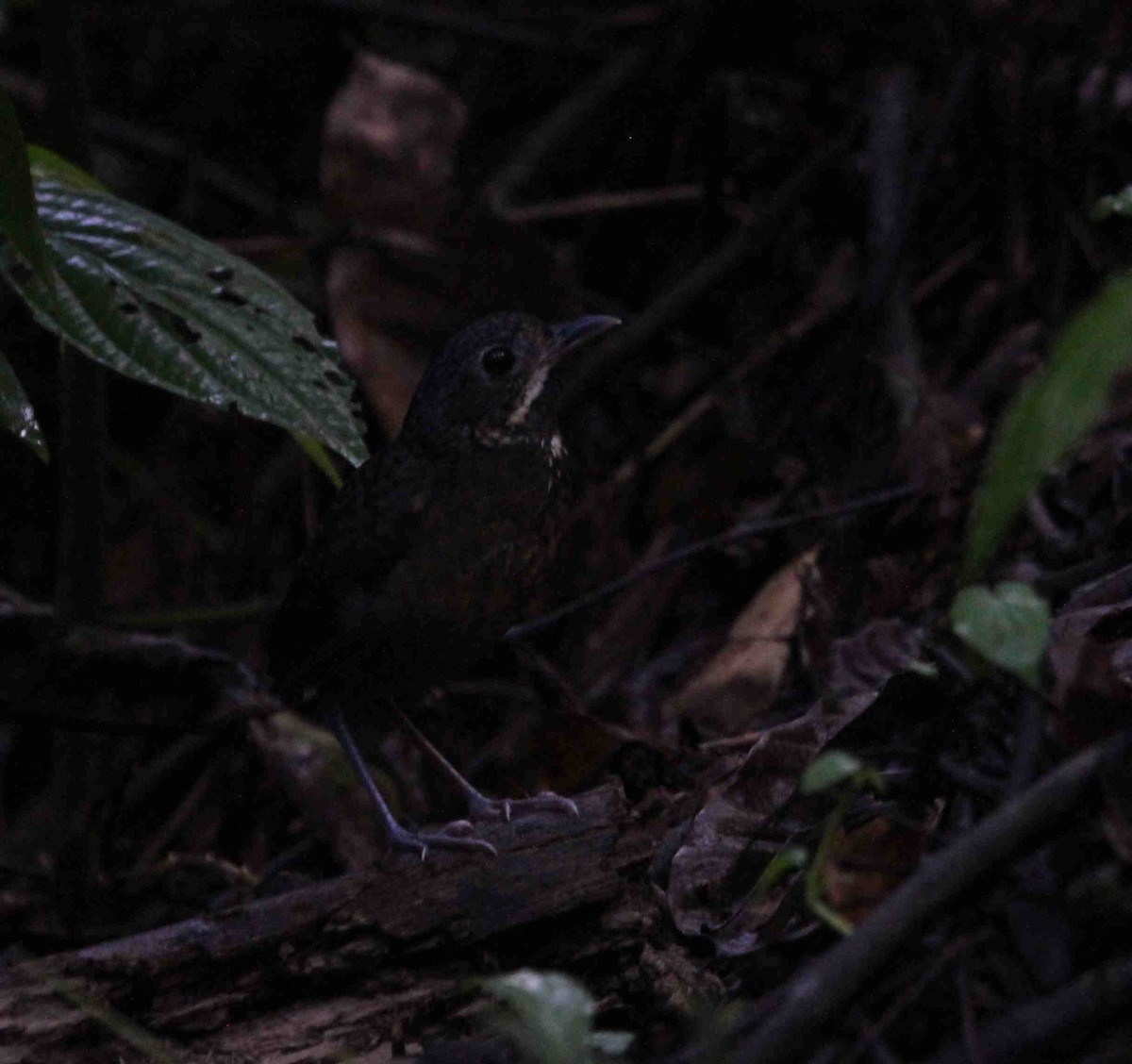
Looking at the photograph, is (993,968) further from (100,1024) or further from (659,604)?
(659,604)

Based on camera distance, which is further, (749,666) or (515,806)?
(749,666)

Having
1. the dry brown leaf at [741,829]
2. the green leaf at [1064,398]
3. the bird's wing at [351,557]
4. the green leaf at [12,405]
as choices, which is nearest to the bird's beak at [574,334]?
the bird's wing at [351,557]

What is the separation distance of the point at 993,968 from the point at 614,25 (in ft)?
19.2

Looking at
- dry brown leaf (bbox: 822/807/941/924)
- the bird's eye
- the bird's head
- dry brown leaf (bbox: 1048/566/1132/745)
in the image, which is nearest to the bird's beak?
the bird's head

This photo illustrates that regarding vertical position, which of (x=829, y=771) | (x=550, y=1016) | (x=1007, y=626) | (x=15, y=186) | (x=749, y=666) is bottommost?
(x=749, y=666)

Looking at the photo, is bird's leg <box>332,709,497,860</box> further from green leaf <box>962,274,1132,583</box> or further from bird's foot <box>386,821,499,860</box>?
green leaf <box>962,274,1132,583</box>

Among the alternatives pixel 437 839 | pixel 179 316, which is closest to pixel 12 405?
pixel 179 316

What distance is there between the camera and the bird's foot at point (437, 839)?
3335mm

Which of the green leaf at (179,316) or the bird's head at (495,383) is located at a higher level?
the green leaf at (179,316)

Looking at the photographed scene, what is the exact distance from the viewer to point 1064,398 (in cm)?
153

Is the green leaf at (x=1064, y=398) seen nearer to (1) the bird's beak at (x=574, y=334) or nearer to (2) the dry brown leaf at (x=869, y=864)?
(2) the dry brown leaf at (x=869, y=864)

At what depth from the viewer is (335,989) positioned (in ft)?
9.87

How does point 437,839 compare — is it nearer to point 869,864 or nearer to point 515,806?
point 515,806

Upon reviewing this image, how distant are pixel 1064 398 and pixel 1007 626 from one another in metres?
0.38
